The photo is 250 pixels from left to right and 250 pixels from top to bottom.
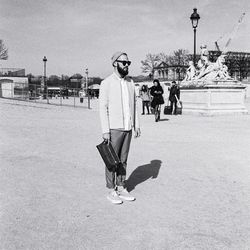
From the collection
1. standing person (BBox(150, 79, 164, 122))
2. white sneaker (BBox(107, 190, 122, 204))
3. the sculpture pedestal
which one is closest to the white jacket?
white sneaker (BBox(107, 190, 122, 204))

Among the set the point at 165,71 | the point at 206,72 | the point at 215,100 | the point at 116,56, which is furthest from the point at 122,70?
the point at 165,71

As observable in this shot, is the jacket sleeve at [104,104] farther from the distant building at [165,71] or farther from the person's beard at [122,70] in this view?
the distant building at [165,71]

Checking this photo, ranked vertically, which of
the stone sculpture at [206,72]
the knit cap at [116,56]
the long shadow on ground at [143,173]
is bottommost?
the long shadow on ground at [143,173]

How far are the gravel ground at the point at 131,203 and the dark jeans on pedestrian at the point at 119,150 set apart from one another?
0.25 meters

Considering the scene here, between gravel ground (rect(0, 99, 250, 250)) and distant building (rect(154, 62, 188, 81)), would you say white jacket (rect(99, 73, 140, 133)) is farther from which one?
distant building (rect(154, 62, 188, 81))

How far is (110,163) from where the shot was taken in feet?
14.3

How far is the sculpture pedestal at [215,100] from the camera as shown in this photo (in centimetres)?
1806

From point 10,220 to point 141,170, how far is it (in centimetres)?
281

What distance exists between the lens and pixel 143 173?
233 inches

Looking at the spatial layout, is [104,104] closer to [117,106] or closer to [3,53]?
[117,106]

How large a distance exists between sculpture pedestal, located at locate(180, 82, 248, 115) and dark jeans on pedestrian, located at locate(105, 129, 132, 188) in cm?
1375

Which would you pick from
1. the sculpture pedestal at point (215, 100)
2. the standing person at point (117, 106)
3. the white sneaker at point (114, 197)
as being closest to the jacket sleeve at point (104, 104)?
the standing person at point (117, 106)

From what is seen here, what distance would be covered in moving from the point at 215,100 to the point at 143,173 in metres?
13.2

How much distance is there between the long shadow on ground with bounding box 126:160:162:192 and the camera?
5.31 metres
